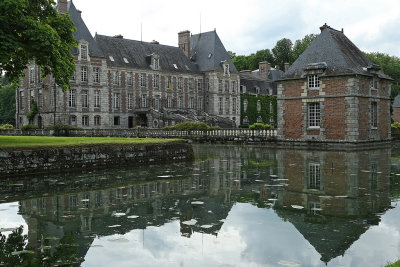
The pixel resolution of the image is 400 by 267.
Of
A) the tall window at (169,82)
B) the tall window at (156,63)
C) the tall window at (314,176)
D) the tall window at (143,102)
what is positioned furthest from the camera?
the tall window at (169,82)

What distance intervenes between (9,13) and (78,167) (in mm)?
4961

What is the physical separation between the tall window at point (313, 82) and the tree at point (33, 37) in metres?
16.4

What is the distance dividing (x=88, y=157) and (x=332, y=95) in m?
17.5

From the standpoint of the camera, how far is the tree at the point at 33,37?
1246 centimetres

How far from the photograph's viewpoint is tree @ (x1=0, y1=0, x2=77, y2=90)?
12461 millimetres

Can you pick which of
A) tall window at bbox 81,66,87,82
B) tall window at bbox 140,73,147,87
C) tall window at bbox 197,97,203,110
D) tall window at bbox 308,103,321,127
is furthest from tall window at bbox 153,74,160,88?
tall window at bbox 308,103,321,127

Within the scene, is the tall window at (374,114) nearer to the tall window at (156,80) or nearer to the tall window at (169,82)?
the tall window at (156,80)

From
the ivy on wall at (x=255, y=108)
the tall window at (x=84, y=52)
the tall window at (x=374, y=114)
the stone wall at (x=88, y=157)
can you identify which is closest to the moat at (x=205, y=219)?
the stone wall at (x=88, y=157)

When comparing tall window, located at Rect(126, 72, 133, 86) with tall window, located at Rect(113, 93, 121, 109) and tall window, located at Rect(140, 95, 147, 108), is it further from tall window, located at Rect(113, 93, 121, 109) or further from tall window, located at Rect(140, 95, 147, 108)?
tall window, located at Rect(140, 95, 147, 108)

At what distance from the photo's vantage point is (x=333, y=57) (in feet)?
87.6

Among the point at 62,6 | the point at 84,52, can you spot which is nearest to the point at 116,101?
the point at 84,52

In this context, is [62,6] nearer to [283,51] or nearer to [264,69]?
[264,69]

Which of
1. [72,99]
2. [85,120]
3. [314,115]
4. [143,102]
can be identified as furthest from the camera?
[143,102]

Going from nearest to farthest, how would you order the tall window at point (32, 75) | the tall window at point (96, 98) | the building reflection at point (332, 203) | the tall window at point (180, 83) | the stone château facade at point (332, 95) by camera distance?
the building reflection at point (332, 203), the stone château facade at point (332, 95), the tall window at point (96, 98), the tall window at point (32, 75), the tall window at point (180, 83)
